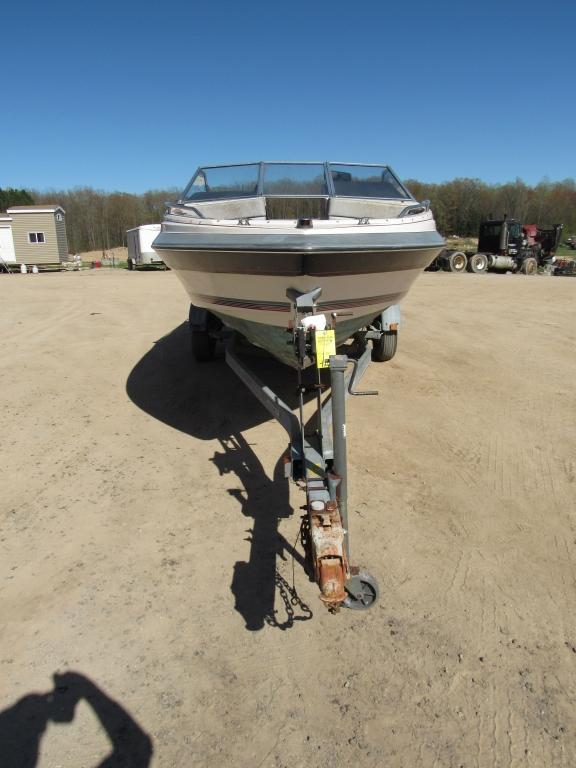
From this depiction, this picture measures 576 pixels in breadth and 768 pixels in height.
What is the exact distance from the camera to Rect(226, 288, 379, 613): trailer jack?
2.17 m

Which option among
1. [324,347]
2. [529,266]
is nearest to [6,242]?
[529,266]

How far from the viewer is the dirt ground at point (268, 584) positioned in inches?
82.0

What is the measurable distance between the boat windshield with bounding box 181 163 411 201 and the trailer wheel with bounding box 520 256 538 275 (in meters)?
18.0

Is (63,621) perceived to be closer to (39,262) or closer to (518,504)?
(518,504)

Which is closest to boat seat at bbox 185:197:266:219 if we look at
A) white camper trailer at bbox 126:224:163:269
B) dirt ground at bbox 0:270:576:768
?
dirt ground at bbox 0:270:576:768

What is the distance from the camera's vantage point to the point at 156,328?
8.22m

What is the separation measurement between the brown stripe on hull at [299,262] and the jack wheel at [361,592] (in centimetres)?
177

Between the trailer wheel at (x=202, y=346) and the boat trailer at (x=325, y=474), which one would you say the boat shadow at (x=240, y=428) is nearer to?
the trailer wheel at (x=202, y=346)

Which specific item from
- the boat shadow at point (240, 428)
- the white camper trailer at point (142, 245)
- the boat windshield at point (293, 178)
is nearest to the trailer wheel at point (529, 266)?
the white camper trailer at point (142, 245)

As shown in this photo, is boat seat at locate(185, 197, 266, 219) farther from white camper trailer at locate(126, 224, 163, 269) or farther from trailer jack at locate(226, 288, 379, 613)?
white camper trailer at locate(126, 224, 163, 269)

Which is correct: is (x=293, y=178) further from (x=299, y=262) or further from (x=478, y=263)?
(x=478, y=263)

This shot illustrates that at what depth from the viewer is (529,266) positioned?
2075 cm

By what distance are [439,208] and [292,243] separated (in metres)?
41.6

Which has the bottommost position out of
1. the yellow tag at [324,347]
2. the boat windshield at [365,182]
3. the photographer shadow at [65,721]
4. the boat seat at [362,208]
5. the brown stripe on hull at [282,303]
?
the photographer shadow at [65,721]
